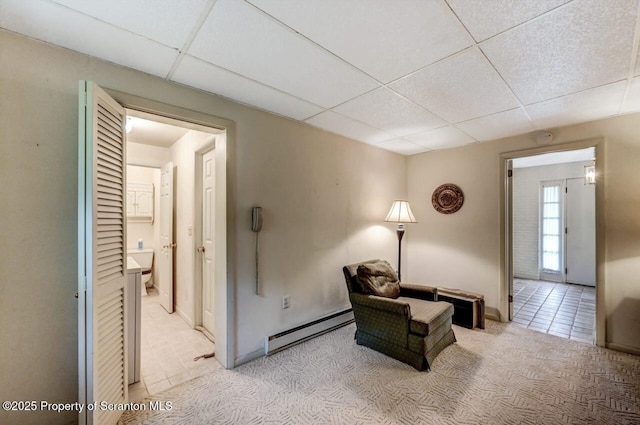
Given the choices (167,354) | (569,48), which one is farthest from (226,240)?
(569,48)

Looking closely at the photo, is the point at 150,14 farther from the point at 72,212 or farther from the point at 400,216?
the point at 400,216

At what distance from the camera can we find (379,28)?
1.42 m

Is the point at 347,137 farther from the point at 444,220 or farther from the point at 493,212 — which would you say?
the point at 493,212

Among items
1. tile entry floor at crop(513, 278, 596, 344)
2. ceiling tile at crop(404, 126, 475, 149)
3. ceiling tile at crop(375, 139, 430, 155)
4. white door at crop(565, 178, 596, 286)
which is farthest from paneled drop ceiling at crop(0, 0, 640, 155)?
white door at crop(565, 178, 596, 286)

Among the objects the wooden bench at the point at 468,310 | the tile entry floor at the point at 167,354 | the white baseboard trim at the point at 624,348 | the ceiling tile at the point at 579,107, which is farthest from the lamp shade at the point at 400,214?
the tile entry floor at the point at 167,354

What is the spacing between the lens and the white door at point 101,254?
4.58 feet

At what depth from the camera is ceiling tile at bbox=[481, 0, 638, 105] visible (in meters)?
1.32

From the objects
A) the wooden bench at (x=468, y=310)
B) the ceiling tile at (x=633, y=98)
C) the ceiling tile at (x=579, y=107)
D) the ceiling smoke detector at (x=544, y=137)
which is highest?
the ceiling tile at (x=633, y=98)

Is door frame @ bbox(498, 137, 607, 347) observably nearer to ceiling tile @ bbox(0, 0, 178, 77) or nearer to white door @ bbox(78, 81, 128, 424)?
ceiling tile @ bbox(0, 0, 178, 77)

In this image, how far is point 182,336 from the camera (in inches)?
117

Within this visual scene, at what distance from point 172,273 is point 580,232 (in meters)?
7.54

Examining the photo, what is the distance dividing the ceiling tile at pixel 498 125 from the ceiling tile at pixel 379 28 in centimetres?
144

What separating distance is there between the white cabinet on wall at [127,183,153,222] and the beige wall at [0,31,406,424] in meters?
3.88

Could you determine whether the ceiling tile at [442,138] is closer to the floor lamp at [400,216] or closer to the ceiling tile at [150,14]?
the floor lamp at [400,216]
